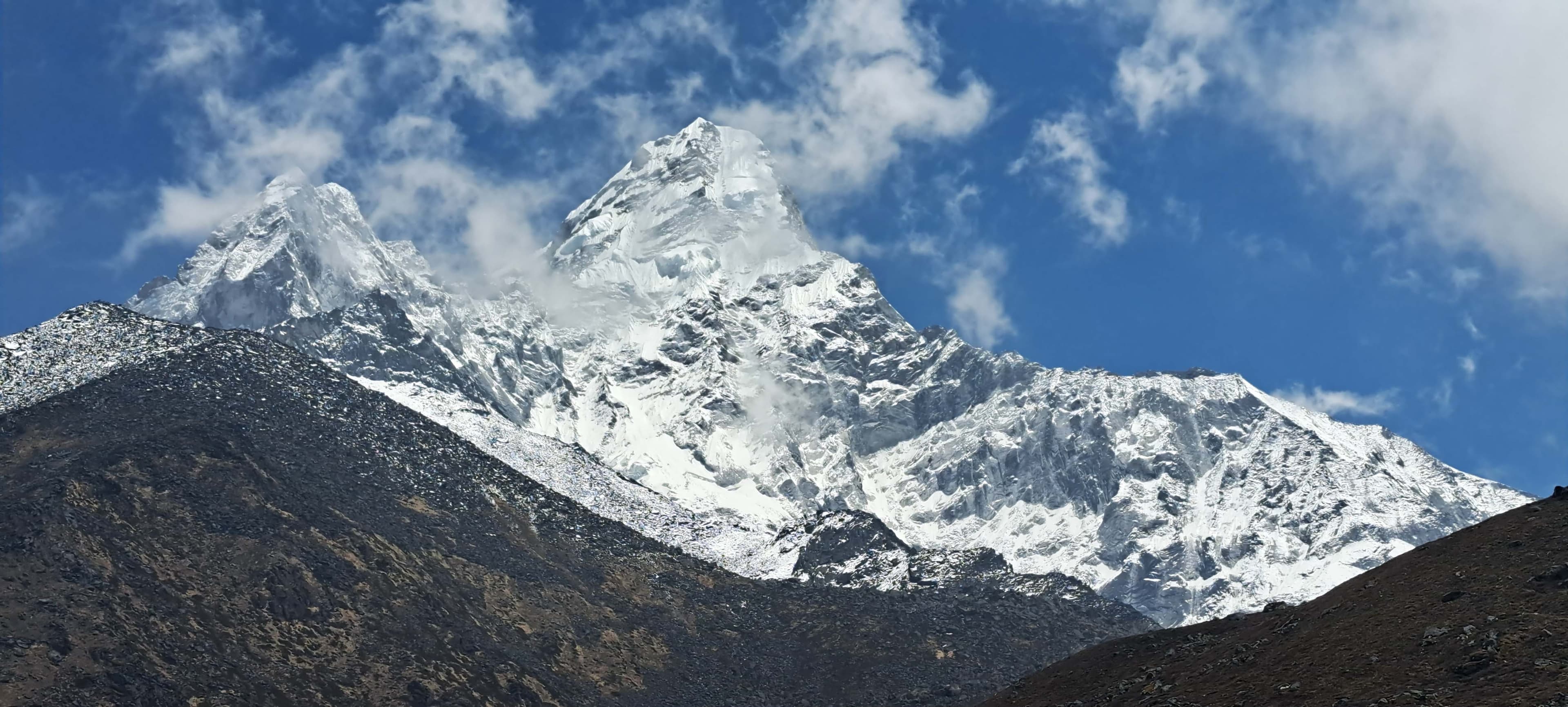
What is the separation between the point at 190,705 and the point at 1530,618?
14885 cm

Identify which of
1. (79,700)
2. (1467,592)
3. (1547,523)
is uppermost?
(1547,523)

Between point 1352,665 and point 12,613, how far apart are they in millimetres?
157540

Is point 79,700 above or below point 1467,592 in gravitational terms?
below

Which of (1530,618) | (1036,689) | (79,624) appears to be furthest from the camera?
(79,624)

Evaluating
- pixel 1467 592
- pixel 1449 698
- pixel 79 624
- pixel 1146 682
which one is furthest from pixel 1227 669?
pixel 79 624

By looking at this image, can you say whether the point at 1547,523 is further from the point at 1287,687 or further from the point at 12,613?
the point at 12,613

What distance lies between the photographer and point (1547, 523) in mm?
103250

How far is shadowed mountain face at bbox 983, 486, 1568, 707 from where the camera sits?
84562 mm

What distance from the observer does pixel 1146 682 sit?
111 metres

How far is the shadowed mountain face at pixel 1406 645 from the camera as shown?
8456 cm

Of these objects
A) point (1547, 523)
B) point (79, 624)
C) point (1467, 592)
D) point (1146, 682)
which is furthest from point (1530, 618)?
point (79, 624)

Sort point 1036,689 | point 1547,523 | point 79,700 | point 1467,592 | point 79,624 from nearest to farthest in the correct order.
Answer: point 1467,592 < point 1547,523 < point 1036,689 < point 79,700 < point 79,624

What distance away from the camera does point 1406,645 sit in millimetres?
92688

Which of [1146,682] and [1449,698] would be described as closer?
[1449,698]
